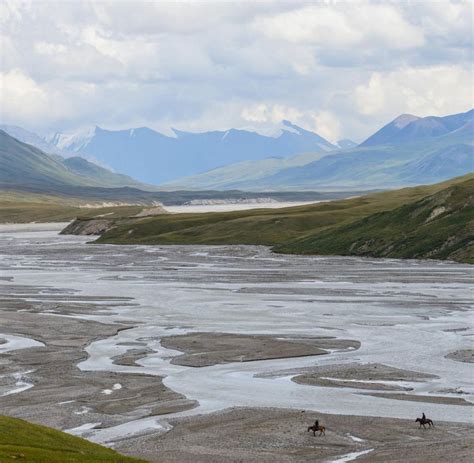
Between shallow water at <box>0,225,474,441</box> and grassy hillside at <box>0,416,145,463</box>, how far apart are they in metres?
4.40

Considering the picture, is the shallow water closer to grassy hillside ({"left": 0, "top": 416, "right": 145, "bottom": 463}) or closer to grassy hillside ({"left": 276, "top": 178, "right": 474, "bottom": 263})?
grassy hillside ({"left": 0, "top": 416, "right": 145, "bottom": 463})

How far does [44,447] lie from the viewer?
38250 mm

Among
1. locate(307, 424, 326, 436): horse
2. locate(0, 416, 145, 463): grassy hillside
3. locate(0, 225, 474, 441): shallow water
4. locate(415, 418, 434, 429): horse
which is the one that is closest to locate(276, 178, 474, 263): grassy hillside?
locate(0, 225, 474, 441): shallow water

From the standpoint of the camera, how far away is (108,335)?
75.8 meters

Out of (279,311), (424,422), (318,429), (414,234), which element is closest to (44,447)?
(318,429)

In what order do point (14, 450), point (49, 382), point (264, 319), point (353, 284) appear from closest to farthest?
point (14, 450) < point (49, 382) < point (264, 319) < point (353, 284)

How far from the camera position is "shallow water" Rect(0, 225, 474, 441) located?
5375 centimetres

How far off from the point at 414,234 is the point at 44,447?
132 meters

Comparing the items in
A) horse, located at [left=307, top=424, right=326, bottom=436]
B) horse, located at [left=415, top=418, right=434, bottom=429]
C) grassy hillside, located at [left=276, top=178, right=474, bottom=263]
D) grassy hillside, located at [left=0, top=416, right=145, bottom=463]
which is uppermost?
grassy hillside, located at [left=276, top=178, right=474, bottom=263]

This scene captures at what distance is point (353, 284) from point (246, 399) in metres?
64.0

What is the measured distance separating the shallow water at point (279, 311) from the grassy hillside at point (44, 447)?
4.40m

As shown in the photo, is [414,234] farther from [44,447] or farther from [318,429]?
[44,447]

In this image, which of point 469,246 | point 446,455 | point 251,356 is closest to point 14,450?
point 446,455

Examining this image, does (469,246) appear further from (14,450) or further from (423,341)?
(14,450)
